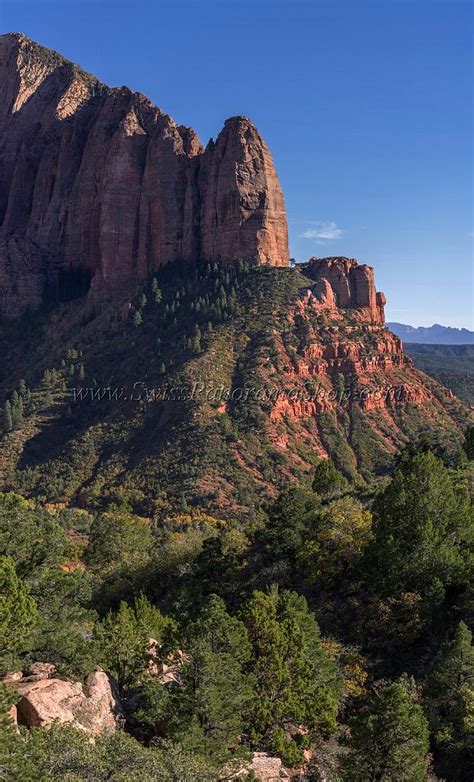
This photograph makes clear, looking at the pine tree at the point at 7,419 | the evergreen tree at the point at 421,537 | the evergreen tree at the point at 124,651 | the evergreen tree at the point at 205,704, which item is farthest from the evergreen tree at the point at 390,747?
the pine tree at the point at 7,419

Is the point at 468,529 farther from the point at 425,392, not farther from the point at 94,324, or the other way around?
the point at 94,324

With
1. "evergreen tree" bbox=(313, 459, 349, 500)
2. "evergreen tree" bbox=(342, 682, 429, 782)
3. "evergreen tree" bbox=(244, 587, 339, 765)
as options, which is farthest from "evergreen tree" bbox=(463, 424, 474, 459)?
"evergreen tree" bbox=(342, 682, 429, 782)

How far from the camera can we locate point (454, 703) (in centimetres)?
2638

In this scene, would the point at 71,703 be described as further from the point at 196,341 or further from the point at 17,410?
the point at 17,410

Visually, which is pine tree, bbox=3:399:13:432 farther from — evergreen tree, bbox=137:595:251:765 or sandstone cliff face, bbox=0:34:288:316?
evergreen tree, bbox=137:595:251:765

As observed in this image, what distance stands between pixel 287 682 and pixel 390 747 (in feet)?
17.8

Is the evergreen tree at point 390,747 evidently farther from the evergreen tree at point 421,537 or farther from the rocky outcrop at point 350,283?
the rocky outcrop at point 350,283

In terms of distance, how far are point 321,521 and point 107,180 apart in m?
127

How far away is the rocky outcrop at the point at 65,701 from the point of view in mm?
19516

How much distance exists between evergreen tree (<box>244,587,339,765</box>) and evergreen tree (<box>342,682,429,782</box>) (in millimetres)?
2828

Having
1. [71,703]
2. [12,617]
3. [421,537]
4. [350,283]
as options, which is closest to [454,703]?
[421,537]

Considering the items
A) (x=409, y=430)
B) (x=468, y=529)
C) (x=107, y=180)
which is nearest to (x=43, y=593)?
(x=468, y=529)

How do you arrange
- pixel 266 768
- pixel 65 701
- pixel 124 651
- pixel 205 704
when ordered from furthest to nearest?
pixel 124 651 < pixel 266 768 < pixel 205 704 < pixel 65 701

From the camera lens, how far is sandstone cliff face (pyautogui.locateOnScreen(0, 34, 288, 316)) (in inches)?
5226
